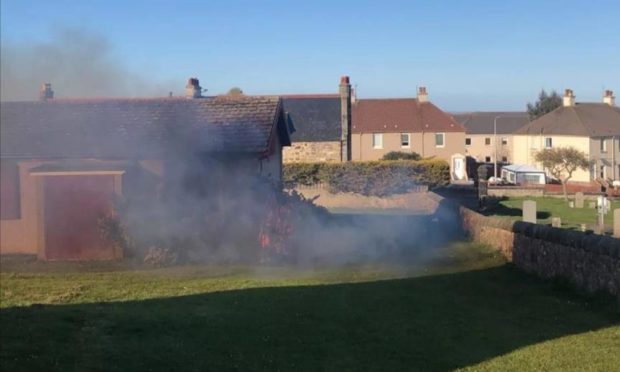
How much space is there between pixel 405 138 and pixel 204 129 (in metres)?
41.4

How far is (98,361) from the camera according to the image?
6664 millimetres

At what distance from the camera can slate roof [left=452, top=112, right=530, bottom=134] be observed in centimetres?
7421

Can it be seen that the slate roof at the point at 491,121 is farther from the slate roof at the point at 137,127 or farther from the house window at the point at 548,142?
the slate roof at the point at 137,127

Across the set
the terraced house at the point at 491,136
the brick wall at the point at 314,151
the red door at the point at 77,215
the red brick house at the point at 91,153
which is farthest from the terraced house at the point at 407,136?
the red door at the point at 77,215

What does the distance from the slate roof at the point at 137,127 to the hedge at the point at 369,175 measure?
777 inches

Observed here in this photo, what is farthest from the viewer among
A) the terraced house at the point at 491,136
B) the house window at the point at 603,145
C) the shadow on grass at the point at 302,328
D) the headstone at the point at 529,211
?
the terraced house at the point at 491,136

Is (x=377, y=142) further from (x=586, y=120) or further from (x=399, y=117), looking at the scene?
(x=586, y=120)

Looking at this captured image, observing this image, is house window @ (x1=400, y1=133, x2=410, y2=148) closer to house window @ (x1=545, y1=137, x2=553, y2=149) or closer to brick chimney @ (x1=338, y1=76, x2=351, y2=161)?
brick chimney @ (x1=338, y1=76, x2=351, y2=161)

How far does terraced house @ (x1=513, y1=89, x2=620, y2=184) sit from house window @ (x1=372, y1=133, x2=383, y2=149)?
11.5 metres

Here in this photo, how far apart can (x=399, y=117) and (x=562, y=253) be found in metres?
47.4

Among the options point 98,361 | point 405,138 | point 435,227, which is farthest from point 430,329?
point 405,138

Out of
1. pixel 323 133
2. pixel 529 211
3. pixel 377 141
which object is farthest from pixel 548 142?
pixel 529 211

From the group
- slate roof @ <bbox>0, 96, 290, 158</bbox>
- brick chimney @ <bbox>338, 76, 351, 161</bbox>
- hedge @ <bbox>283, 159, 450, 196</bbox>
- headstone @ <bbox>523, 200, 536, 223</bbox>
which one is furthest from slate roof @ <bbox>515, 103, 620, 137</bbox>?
slate roof @ <bbox>0, 96, 290, 158</bbox>

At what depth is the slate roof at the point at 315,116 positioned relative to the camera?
144ft
